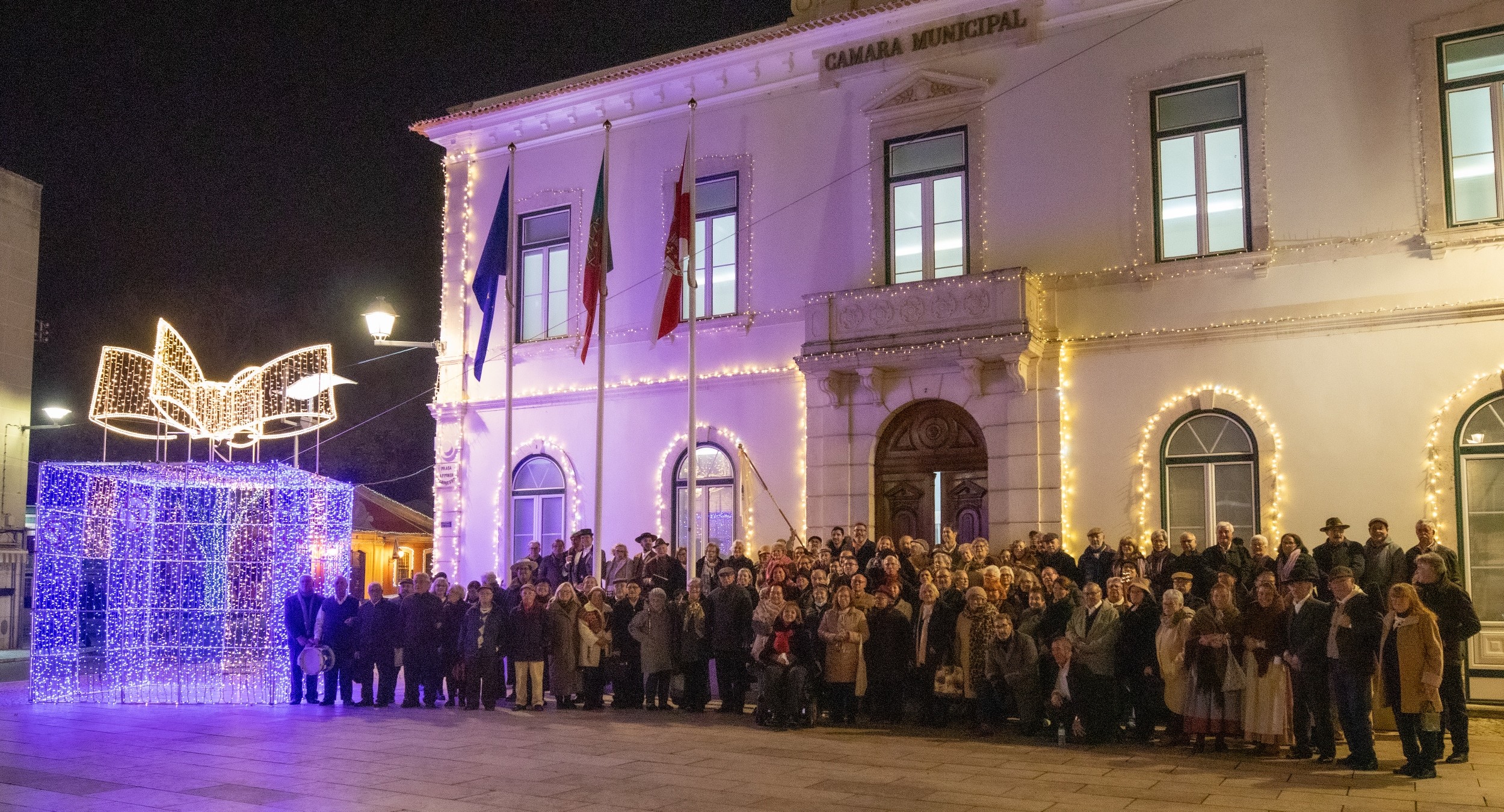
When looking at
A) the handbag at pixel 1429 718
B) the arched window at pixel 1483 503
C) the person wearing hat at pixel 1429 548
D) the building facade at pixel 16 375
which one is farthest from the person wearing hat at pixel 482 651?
the building facade at pixel 16 375

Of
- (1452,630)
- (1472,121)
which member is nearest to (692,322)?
(1472,121)

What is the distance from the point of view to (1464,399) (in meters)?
13.9

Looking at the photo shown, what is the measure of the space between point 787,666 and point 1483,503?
26.1 ft

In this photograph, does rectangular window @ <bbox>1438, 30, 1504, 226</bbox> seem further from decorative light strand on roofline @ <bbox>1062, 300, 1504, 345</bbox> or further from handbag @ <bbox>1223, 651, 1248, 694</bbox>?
handbag @ <bbox>1223, 651, 1248, 694</bbox>

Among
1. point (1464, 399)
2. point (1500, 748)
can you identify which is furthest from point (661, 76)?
point (1500, 748)

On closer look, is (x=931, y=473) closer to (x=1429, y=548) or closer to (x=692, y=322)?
(x=692, y=322)

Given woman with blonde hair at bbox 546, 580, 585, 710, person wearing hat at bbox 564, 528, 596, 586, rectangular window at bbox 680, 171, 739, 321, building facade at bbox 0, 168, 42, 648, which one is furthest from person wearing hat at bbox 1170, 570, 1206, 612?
building facade at bbox 0, 168, 42, 648

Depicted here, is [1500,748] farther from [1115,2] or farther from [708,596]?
[1115,2]

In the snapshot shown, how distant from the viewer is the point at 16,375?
87.2 ft

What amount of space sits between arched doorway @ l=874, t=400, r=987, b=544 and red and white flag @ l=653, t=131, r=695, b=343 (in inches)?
135

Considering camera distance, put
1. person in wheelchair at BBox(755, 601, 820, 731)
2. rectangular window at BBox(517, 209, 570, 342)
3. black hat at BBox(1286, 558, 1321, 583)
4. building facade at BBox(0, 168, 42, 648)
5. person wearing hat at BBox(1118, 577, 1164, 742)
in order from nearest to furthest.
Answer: black hat at BBox(1286, 558, 1321, 583) < person wearing hat at BBox(1118, 577, 1164, 742) < person in wheelchair at BBox(755, 601, 820, 731) < rectangular window at BBox(517, 209, 570, 342) < building facade at BBox(0, 168, 42, 648)

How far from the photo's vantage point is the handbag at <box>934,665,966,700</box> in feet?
40.8

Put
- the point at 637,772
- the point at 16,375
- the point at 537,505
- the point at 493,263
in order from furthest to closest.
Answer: the point at 16,375
the point at 537,505
the point at 493,263
the point at 637,772

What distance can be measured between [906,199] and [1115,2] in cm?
379
